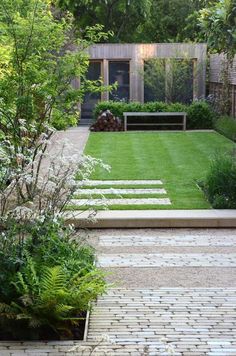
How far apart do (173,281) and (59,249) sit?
4.11 ft

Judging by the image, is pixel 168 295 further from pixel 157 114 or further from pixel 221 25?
pixel 157 114

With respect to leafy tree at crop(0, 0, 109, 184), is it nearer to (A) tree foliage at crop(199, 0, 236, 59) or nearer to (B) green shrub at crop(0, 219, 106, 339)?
(A) tree foliage at crop(199, 0, 236, 59)

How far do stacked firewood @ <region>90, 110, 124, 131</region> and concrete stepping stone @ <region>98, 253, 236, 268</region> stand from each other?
572 inches

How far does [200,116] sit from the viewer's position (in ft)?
71.3

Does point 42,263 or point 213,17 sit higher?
point 213,17

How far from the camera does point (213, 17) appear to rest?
409 inches

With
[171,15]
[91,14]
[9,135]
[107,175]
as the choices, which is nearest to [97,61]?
[91,14]

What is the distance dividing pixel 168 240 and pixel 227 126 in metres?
11.8

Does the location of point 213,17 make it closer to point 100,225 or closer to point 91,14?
point 100,225

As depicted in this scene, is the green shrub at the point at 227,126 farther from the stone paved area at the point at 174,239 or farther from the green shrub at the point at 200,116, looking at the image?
the stone paved area at the point at 174,239

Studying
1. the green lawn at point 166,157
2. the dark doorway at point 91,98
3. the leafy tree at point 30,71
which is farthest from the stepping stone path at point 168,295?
the dark doorway at point 91,98

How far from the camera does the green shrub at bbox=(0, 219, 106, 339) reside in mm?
4785

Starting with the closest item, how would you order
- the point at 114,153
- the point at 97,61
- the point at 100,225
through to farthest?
1. the point at 100,225
2. the point at 114,153
3. the point at 97,61

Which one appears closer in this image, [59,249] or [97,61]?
[59,249]
